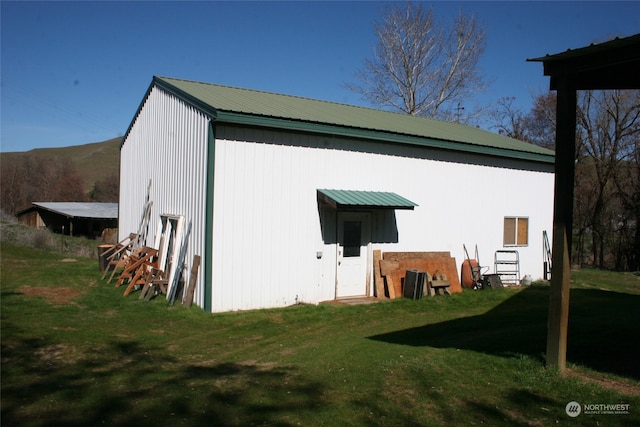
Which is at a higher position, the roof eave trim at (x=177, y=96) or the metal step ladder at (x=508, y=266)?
the roof eave trim at (x=177, y=96)

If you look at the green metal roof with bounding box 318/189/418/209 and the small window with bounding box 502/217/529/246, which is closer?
the green metal roof with bounding box 318/189/418/209

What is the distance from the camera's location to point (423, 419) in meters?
4.77

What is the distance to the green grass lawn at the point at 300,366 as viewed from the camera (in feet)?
16.1

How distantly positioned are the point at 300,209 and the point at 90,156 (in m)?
96.6

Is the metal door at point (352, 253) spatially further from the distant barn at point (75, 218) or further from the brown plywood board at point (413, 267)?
the distant barn at point (75, 218)

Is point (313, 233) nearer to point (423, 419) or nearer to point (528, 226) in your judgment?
point (423, 419)

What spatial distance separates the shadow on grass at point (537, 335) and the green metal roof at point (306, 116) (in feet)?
16.2

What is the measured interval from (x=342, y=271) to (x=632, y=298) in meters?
8.03

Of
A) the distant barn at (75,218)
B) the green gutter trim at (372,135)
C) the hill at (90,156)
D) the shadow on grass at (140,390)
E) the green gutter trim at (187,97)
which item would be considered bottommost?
the shadow on grass at (140,390)

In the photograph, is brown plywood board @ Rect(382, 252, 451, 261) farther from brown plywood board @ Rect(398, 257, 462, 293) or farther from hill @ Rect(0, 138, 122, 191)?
hill @ Rect(0, 138, 122, 191)

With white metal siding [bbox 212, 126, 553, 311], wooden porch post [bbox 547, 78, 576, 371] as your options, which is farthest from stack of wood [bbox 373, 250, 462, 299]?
wooden porch post [bbox 547, 78, 576, 371]

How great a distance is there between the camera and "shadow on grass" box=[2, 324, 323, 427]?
189 inches

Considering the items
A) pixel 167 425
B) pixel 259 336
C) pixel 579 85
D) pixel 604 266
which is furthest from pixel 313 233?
pixel 604 266

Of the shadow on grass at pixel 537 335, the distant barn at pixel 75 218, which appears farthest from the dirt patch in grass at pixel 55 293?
the distant barn at pixel 75 218
